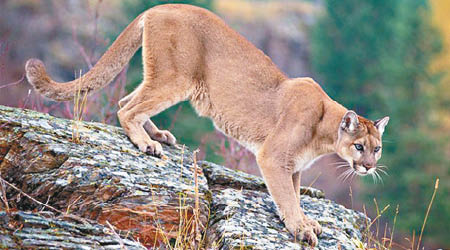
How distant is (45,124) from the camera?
5.08 meters

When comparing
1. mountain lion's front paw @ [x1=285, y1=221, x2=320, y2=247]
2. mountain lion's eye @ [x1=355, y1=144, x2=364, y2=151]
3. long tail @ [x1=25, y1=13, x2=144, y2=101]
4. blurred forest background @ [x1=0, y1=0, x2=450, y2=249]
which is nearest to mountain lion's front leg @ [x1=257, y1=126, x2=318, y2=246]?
mountain lion's front paw @ [x1=285, y1=221, x2=320, y2=247]

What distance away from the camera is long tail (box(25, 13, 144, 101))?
563cm

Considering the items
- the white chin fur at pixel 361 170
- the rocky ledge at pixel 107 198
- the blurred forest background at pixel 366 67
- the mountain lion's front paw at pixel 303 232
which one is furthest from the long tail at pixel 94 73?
the blurred forest background at pixel 366 67

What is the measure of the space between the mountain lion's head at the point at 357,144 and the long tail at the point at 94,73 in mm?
2384

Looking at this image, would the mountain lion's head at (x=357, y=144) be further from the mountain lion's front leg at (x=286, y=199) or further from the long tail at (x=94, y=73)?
the long tail at (x=94, y=73)

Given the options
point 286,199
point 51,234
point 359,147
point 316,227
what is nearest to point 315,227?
point 316,227

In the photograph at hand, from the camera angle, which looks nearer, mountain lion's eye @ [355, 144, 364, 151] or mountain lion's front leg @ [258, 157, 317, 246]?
mountain lion's front leg @ [258, 157, 317, 246]

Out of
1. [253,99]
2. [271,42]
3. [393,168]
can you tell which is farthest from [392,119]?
[253,99]

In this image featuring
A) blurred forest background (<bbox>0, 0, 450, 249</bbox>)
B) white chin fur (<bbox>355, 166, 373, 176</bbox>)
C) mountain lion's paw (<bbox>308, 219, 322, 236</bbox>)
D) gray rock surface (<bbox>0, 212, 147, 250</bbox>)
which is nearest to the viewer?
gray rock surface (<bbox>0, 212, 147, 250</bbox>)

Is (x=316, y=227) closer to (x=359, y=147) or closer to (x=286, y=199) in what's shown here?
(x=286, y=199)

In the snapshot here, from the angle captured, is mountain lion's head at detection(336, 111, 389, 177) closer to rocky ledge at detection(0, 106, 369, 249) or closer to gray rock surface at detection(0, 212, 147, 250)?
rocky ledge at detection(0, 106, 369, 249)

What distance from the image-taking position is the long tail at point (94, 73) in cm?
563

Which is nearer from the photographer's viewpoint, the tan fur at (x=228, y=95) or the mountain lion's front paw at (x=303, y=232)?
the mountain lion's front paw at (x=303, y=232)

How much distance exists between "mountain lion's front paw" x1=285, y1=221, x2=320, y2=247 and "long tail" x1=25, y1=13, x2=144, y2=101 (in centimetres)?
247
